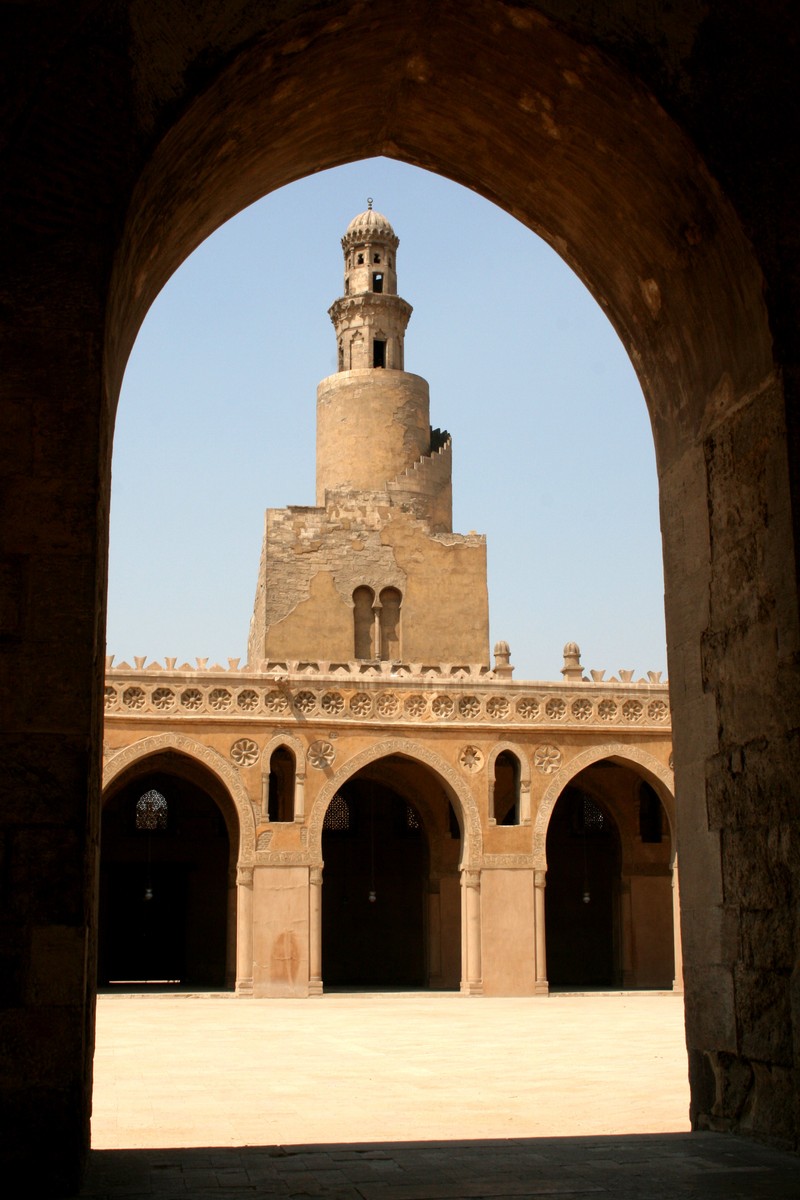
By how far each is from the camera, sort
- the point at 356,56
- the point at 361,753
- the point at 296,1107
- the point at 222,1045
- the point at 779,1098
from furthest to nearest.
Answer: the point at 361,753 < the point at 222,1045 < the point at 296,1107 < the point at 356,56 < the point at 779,1098

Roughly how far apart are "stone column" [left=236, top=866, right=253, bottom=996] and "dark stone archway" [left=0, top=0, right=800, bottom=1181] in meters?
17.0

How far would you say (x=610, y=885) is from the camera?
2905 cm

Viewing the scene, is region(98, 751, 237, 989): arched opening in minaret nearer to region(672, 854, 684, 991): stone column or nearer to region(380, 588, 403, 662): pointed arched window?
region(380, 588, 403, 662): pointed arched window

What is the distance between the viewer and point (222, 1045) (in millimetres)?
13805

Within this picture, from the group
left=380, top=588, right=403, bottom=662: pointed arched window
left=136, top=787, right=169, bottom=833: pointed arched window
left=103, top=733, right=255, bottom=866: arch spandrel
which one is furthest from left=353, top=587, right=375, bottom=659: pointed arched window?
left=103, top=733, right=255, bottom=866: arch spandrel

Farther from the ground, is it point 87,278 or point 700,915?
point 87,278

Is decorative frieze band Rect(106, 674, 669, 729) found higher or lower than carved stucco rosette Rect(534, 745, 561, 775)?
higher

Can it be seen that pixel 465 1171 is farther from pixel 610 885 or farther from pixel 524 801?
pixel 610 885

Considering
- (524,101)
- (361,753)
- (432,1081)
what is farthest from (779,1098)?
(361,753)

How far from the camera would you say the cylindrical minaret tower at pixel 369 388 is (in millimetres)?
35281

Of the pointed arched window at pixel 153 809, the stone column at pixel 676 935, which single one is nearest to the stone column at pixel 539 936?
the stone column at pixel 676 935

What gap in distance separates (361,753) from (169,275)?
1718 cm

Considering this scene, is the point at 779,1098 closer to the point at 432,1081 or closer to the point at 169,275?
the point at 169,275

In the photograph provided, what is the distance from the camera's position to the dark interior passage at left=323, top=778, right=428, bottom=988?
28.7m
